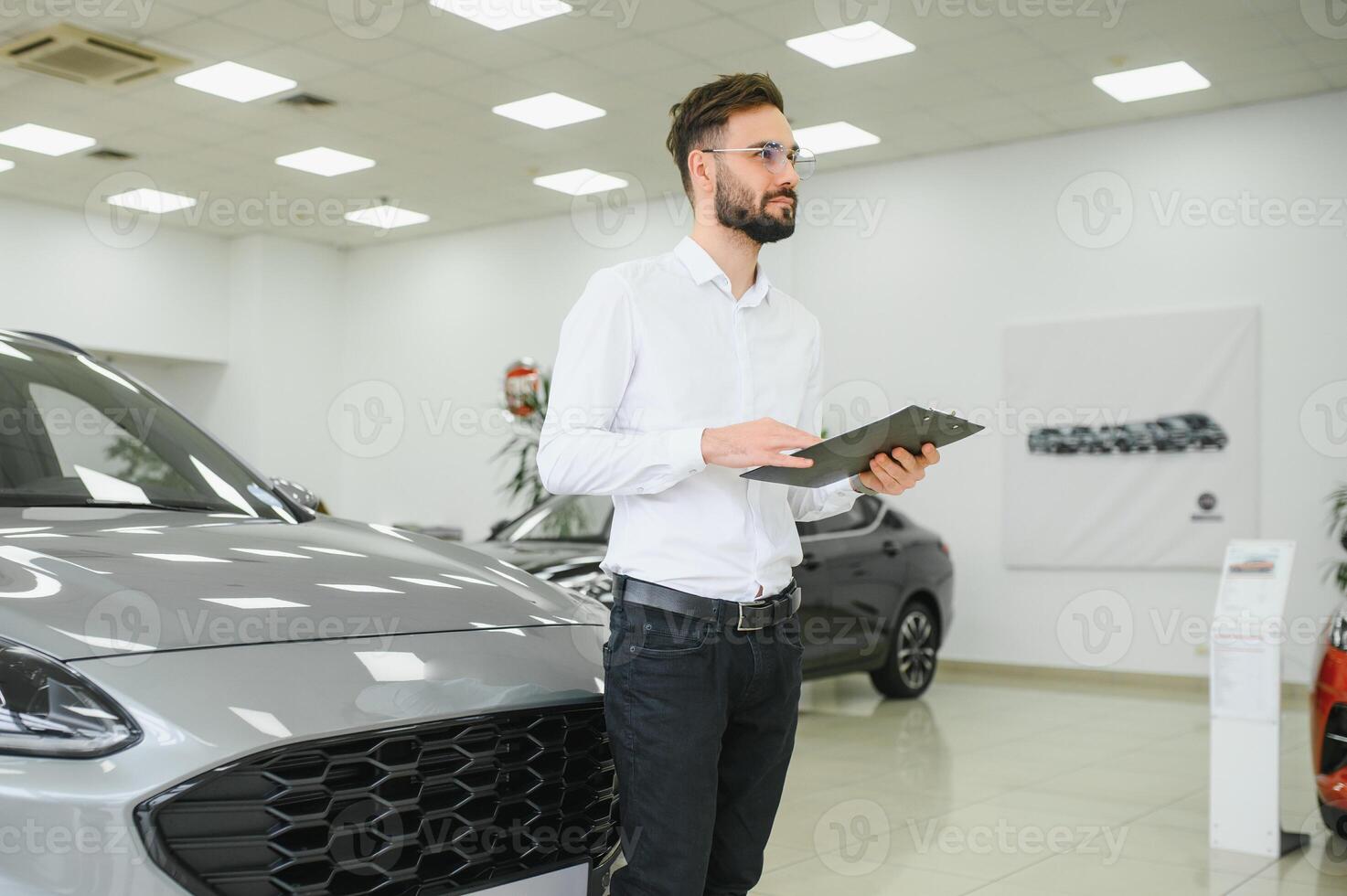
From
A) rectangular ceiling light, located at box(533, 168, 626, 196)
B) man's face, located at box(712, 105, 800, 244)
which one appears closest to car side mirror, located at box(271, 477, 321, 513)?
man's face, located at box(712, 105, 800, 244)

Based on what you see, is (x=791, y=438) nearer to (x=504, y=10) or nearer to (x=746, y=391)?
(x=746, y=391)

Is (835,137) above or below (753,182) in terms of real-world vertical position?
above

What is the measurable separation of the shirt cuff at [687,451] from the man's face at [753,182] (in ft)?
1.21

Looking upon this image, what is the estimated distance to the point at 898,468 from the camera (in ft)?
5.36

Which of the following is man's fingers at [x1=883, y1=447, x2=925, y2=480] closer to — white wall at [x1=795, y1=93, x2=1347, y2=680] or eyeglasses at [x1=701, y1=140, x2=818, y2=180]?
eyeglasses at [x1=701, y1=140, x2=818, y2=180]

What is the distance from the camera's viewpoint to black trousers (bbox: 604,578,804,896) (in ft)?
5.15

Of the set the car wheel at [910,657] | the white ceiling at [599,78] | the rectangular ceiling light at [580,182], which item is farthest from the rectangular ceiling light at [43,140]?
the car wheel at [910,657]

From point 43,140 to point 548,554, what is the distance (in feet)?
19.0

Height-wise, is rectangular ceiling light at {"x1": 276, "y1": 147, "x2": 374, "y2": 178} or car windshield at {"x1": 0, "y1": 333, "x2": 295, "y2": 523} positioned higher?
rectangular ceiling light at {"x1": 276, "y1": 147, "x2": 374, "y2": 178}

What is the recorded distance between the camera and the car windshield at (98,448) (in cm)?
197

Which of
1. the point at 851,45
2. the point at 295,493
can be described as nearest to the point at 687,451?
the point at 295,493

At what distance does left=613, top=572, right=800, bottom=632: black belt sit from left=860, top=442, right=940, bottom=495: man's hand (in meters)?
0.22

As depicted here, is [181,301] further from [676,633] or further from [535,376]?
[676,633]

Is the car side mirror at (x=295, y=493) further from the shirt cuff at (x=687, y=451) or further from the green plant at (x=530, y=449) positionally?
the green plant at (x=530, y=449)
